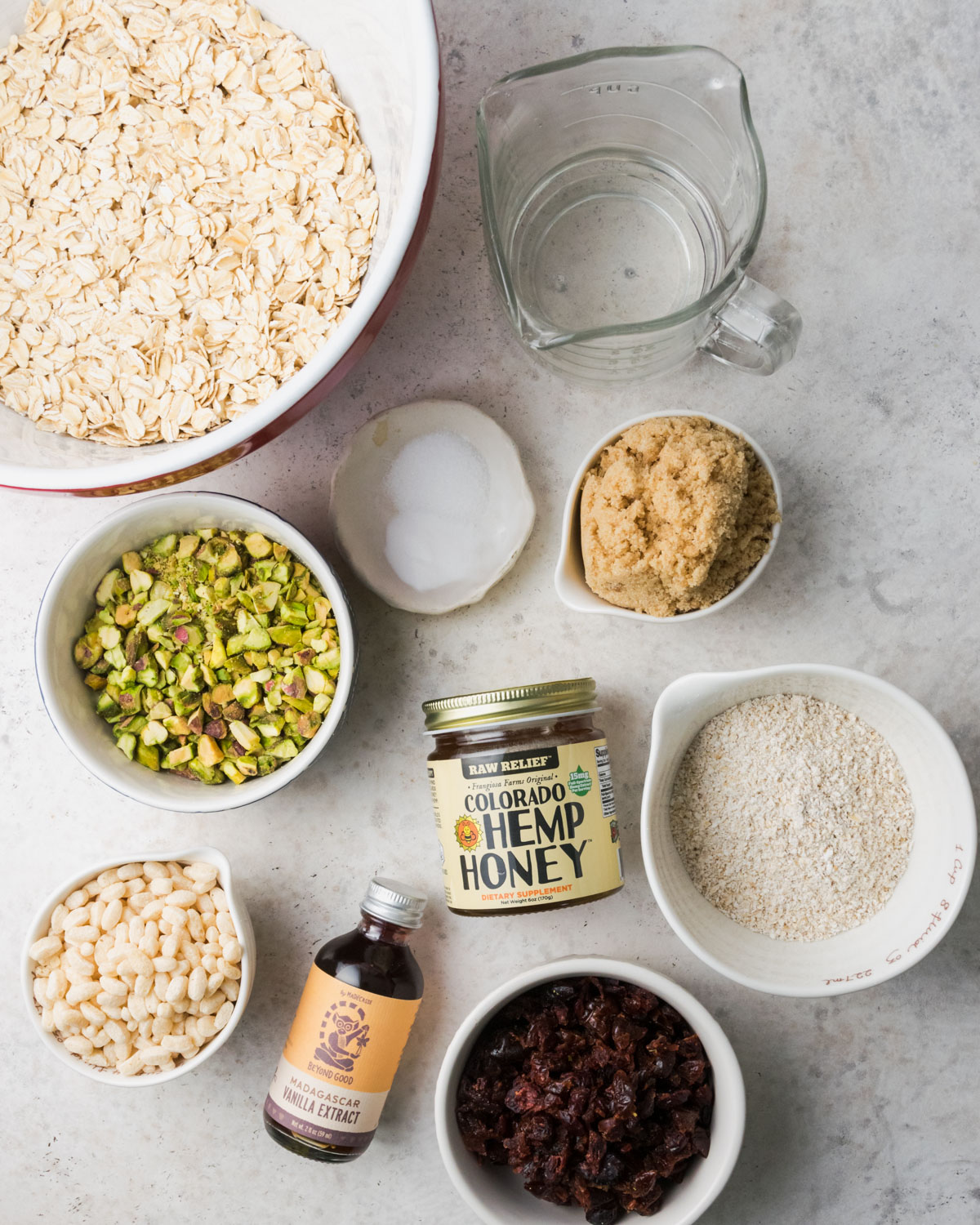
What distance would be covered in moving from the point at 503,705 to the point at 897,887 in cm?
54

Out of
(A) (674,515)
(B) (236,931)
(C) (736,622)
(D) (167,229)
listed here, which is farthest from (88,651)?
(C) (736,622)

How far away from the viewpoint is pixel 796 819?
42.4 inches

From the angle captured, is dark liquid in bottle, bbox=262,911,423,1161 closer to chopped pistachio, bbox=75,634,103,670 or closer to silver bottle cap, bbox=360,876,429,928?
silver bottle cap, bbox=360,876,429,928

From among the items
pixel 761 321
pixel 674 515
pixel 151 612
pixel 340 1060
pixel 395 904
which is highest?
pixel 761 321

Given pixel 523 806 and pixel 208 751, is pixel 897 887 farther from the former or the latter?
pixel 208 751

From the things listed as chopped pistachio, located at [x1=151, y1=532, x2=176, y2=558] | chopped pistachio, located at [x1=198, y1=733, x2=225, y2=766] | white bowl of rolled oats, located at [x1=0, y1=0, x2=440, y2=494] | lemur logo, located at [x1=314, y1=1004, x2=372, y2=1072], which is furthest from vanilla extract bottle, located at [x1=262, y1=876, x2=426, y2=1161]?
white bowl of rolled oats, located at [x1=0, y1=0, x2=440, y2=494]

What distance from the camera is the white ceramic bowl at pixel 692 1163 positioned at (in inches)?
41.4

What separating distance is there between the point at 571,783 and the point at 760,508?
0.40 metres

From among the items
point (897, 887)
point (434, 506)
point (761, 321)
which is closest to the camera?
point (761, 321)

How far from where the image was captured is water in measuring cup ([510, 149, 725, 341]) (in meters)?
1.17

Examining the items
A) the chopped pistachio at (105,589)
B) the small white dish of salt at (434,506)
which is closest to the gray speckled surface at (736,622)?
the small white dish of salt at (434,506)

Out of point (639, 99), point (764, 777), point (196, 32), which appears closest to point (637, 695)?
point (764, 777)

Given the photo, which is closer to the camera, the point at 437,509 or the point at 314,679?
the point at 314,679

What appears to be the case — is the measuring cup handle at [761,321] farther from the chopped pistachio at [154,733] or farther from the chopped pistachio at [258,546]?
the chopped pistachio at [154,733]
